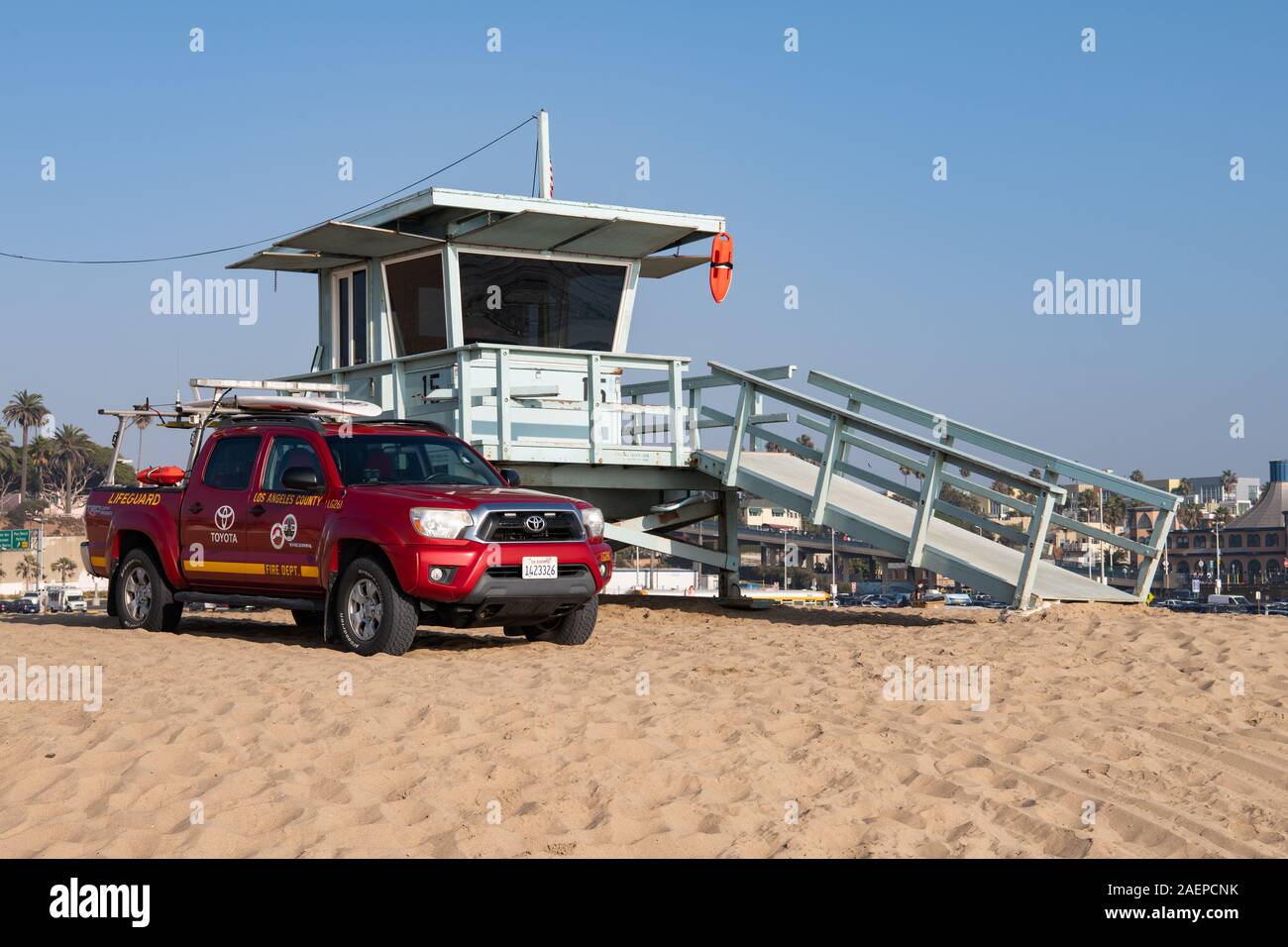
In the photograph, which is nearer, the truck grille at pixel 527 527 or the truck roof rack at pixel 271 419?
the truck grille at pixel 527 527

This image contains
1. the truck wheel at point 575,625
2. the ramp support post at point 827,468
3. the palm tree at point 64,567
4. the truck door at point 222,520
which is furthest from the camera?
the palm tree at point 64,567

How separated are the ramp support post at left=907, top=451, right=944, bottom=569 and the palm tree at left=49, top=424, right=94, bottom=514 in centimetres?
11880

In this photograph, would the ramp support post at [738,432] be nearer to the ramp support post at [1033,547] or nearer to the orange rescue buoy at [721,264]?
the orange rescue buoy at [721,264]

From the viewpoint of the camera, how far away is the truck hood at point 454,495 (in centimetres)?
1023

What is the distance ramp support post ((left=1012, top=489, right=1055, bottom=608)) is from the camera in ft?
39.8

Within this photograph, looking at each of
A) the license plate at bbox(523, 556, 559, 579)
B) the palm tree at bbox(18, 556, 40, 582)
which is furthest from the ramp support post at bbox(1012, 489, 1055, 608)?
the palm tree at bbox(18, 556, 40, 582)

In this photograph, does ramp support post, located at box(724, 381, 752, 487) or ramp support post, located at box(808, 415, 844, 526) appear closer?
ramp support post, located at box(808, 415, 844, 526)

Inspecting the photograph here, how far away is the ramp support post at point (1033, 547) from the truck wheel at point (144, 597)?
24.9ft

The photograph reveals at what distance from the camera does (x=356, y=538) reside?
10.5 metres

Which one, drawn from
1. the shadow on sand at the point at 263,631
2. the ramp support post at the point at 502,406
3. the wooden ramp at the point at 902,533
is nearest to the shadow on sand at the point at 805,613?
the wooden ramp at the point at 902,533

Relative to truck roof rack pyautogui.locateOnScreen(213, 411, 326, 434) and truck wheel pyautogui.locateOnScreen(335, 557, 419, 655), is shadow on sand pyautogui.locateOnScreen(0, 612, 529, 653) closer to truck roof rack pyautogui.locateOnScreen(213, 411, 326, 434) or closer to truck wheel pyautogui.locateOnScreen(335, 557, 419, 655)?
truck wheel pyautogui.locateOnScreen(335, 557, 419, 655)

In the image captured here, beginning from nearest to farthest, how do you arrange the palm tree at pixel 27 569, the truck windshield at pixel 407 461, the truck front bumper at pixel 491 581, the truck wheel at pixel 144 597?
the truck front bumper at pixel 491 581 → the truck windshield at pixel 407 461 → the truck wheel at pixel 144 597 → the palm tree at pixel 27 569
